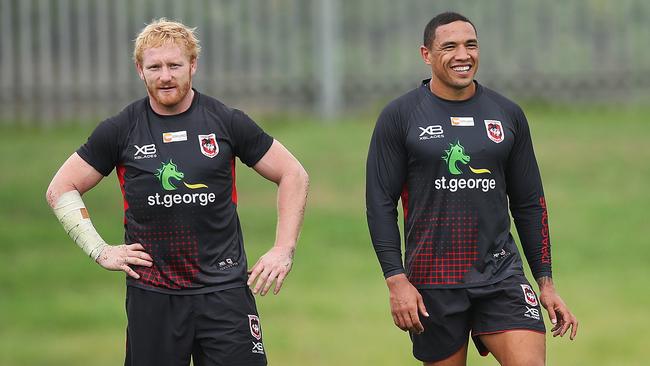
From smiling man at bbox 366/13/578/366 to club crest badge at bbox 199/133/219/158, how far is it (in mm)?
→ 867

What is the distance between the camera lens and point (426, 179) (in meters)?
8.23

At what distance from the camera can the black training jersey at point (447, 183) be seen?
8.23 m

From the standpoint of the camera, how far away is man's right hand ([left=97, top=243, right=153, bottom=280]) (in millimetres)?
7895

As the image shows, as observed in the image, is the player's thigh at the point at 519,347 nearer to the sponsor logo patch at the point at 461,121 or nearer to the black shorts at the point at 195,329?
the sponsor logo patch at the point at 461,121

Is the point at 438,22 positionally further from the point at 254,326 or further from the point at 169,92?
the point at 254,326

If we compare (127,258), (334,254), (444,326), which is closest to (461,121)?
(444,326)

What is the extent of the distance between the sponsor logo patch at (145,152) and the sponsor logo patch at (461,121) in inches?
62.7

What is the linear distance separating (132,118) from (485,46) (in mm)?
18329

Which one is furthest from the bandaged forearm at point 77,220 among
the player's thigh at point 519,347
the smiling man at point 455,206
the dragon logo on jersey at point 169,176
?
the player's thigh at point 519,347

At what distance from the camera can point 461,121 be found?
8312 millimetres

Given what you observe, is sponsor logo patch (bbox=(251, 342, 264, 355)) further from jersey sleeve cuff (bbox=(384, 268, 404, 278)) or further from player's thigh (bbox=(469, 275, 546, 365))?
player's thigh (bbox=(469, 275, 546, 365))

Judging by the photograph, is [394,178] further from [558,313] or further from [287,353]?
[287,353]

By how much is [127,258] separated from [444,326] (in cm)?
174

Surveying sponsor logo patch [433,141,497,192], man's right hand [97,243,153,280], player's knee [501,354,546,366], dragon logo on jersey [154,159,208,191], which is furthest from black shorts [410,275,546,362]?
man's right hand [97,243,153,280]
